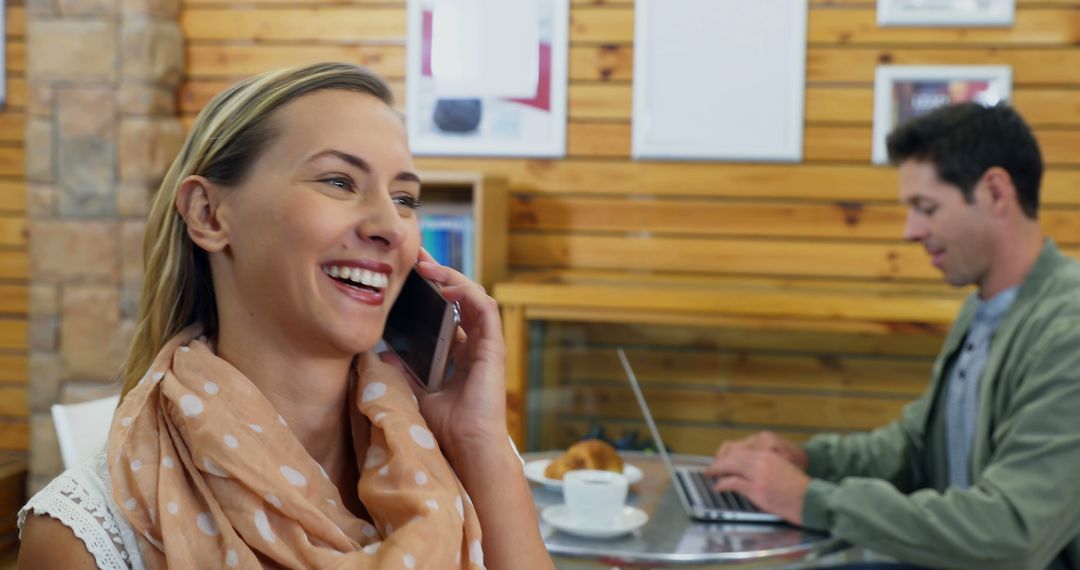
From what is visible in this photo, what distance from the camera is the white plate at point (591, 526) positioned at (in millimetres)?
2057

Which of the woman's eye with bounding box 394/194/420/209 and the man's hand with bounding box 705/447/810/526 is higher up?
the woman's eye with bounding box 394/194/420/209

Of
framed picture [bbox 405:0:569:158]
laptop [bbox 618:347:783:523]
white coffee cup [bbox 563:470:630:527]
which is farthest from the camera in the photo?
framed picture [bbox 405:0:569:158]

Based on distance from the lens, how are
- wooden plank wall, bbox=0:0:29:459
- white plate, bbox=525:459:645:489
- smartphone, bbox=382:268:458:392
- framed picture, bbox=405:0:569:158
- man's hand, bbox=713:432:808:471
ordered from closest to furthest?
smartphone, bbox=382:268:458:392
white plate, bbox=525:459:645:489
man's hand, bbox=713:432:808:471
framed picture, bbox=405:0:569:158
wooden plank wall, bbox=0:0:29:459

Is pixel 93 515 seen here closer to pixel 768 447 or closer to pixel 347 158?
pixel 347 158

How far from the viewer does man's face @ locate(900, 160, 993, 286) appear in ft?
8.82

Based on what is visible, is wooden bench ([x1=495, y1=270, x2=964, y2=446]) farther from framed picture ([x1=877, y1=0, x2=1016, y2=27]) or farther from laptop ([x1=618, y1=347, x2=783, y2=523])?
laptop ([x1=618, y1=347, x2=783, y2=523])

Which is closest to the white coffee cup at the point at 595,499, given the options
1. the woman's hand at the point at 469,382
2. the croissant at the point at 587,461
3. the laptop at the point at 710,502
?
the laptop at the point at 710,502

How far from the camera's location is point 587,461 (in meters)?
2.42

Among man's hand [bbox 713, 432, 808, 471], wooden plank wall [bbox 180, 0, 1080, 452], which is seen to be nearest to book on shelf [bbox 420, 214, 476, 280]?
wooden plank wall [bbox 180, 0, 1080, 452]

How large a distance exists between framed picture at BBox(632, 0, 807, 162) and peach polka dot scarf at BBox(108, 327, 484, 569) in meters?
2.79

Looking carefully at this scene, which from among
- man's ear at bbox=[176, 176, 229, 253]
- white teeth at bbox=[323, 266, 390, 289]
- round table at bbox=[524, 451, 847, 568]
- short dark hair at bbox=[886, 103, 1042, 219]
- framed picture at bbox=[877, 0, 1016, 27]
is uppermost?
framed picture at bbox=[877, 0, 1016, 27]

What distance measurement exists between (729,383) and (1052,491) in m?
1.69

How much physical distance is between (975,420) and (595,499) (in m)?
1.10

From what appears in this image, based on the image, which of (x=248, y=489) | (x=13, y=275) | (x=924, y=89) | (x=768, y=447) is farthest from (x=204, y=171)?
(x=13, y=275)
